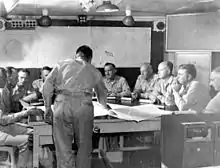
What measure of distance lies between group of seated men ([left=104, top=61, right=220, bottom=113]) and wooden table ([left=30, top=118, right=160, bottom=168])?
0.29 feet

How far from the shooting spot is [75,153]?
0.91 meters

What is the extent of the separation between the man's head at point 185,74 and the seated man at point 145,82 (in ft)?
0.57

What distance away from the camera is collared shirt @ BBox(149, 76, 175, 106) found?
1.12 metres

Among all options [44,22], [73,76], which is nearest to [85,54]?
[73,76]

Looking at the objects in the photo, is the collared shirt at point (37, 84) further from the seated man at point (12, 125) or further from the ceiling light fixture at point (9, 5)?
the ceiling light fixture at point (9, 5)

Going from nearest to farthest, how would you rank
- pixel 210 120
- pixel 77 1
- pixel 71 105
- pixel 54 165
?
pixel 210 120, pixel 71 105, pixel 54 165, pixel 77 1

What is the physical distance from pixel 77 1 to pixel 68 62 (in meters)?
0.33

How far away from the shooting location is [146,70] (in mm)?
1327

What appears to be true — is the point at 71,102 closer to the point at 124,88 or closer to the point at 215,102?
the point at 215,102

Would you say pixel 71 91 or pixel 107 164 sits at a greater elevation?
pixel 71 91

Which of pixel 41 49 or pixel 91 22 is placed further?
pixel 91 22

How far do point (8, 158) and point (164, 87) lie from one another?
61 centimetres

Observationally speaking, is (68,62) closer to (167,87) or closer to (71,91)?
(71,91)

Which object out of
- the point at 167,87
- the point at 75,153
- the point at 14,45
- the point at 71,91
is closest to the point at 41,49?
the point at 14,45
